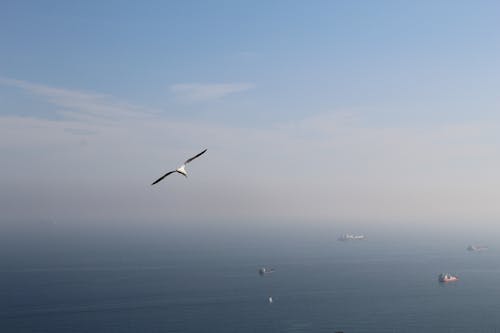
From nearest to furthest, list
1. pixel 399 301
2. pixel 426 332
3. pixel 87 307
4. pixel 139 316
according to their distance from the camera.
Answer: pixel 426 332 < pixel 139 316 < pixel 87 307 < pixel 399 301

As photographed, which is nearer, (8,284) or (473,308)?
(473,308)

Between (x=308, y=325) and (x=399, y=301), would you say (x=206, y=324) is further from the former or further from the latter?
(x=399, y=301)

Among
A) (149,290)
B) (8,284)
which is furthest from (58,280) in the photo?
(149,290)

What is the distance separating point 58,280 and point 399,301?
439ft

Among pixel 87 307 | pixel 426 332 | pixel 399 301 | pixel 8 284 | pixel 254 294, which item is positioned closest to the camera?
pixel 426 332

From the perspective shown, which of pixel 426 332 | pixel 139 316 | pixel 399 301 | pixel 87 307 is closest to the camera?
pixel 426 332

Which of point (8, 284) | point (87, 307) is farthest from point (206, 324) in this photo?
point (8, 284)

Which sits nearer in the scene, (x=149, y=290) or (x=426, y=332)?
(x=426, y=332)

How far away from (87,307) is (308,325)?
6767cm

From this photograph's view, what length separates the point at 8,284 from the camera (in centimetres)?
18088

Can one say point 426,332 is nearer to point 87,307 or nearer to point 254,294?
point 254,294

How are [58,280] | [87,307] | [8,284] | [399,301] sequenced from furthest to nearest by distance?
[58,280] → [8,284] → [399,301] → [87,307]

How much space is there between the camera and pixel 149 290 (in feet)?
563

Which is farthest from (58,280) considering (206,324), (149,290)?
(206,324)
